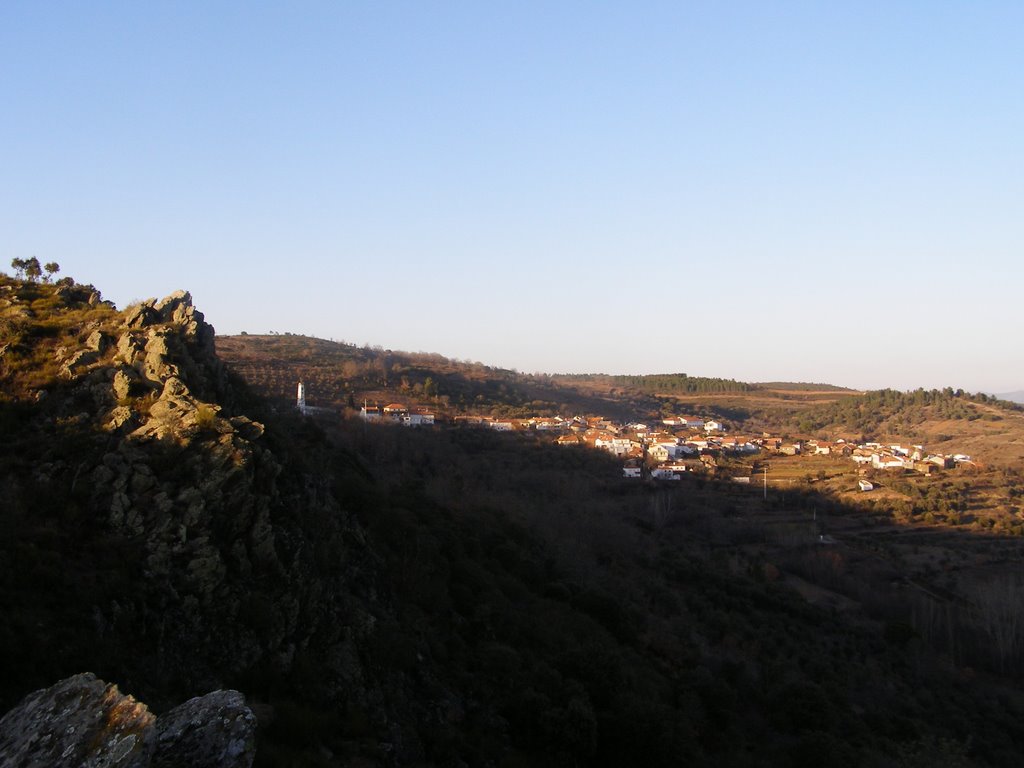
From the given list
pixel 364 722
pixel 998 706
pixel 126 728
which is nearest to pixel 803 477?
pixel 998 706

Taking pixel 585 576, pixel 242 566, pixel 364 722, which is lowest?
pixel 585 576

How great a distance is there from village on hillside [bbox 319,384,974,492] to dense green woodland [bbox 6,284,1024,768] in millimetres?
25289

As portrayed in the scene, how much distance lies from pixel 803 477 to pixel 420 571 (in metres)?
45.2

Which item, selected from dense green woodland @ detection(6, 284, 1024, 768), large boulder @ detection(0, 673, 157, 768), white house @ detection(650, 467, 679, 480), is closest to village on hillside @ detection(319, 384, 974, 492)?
white house @ detection(650, 467, 679, 480)

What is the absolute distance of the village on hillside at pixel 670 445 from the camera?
50.1 m

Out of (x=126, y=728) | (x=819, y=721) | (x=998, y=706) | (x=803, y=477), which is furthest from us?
(x=803, y=477)

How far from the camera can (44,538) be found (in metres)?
8.01

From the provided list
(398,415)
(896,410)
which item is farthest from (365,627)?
(896,410)

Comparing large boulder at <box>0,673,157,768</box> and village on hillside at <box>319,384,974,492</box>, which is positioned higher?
large boulder at <box>0,673,157,768</box>

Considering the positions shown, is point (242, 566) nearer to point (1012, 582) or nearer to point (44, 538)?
point (44, 538)

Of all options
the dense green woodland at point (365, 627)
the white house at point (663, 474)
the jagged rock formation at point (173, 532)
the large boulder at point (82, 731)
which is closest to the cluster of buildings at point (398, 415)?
the white house at point (663, 474)

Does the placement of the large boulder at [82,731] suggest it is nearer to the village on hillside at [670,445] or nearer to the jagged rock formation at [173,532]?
the jagged rock formation at [173,532]

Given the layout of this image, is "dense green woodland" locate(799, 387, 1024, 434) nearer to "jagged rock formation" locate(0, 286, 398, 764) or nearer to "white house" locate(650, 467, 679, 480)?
"white house" locate(650, 467, 679, 480)

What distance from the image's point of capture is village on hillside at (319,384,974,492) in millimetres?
50062
